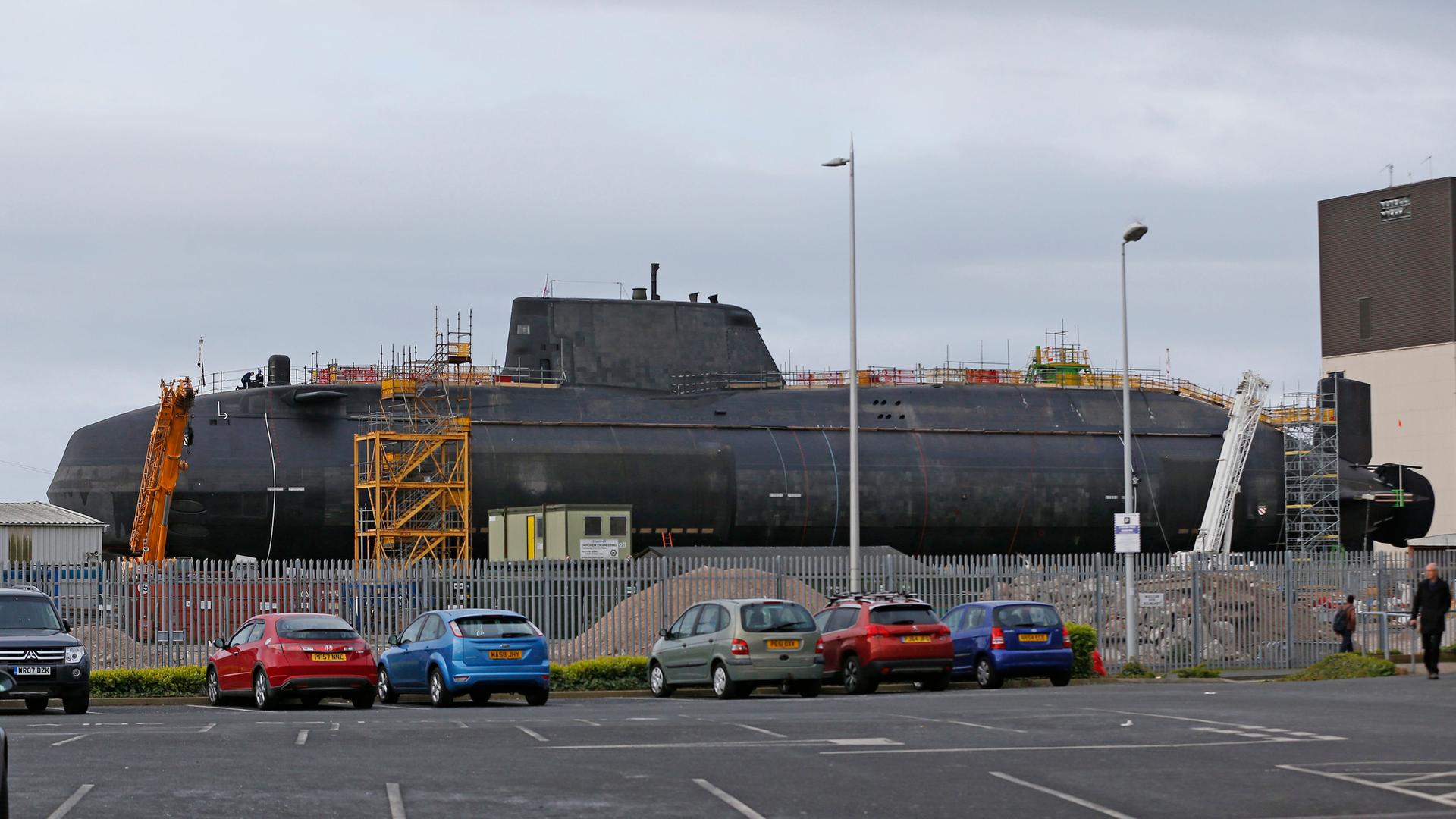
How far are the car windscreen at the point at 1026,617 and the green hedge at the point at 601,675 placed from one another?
6.43 m

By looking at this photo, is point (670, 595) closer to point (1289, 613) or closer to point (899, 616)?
point (899, 616)

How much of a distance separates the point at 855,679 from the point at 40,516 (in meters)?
31.5

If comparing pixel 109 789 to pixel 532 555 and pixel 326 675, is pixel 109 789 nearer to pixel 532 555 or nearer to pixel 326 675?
pixel 326 675

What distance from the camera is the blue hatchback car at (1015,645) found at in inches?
1092

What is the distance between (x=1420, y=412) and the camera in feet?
356

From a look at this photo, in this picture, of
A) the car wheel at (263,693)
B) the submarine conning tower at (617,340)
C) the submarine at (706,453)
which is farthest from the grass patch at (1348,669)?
the submarine conning tower at (617,340)

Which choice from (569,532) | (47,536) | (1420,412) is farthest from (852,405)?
(1420,412)

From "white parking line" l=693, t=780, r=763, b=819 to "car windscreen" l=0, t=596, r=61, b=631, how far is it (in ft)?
44.7

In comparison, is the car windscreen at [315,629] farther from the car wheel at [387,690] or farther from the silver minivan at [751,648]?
the silver minivan at [751,648]

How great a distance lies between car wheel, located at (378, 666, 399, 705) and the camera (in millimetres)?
26109

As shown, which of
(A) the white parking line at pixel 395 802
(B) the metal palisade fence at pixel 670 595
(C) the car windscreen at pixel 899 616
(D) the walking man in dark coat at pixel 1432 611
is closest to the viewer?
(A) the white parking line at pixel 395 802

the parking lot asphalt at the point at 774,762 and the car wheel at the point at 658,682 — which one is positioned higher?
the parking lot asphalt at the point at 774,762

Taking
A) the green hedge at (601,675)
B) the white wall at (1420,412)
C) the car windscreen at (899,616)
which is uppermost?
the white wall at (1420,412)

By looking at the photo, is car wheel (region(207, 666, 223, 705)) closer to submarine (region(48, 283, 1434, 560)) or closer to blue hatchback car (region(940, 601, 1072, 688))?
blue hatchback car (region(940, 601, 1072, 688))
